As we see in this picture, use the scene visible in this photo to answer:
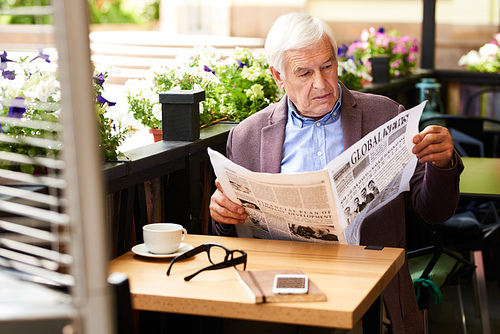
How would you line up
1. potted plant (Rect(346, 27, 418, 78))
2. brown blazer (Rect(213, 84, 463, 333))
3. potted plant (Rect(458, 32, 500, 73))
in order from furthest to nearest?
potted plant (Rect(458, 32, 500, 73)) → potted plant (Rect(346, 27, 418, 78)) → brown blazer (Rect(213, 84, 463, 333))

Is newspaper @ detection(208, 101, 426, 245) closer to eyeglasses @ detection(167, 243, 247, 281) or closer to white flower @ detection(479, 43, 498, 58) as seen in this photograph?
eyeglasses @ detection(167, 243, 247, 281)

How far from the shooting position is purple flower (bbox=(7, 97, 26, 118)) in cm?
187

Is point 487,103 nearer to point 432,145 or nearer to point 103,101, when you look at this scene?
point 432,145

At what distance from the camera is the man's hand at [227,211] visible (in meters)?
2.00

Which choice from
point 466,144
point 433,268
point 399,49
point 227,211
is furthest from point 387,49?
point 227,211

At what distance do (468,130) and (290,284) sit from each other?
10.6 feet

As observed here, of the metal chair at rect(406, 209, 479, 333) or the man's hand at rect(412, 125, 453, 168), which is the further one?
the metal chair at rect(406, 209, 479, 333)

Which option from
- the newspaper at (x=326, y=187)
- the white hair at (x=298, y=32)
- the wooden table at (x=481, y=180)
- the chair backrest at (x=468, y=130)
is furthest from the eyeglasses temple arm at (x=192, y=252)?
the chair backrest at (x=468, y=130)

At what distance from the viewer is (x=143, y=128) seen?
2824 mm

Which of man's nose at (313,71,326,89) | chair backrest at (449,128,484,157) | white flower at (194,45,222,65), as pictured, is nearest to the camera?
man's nose at (313,71,326,89)

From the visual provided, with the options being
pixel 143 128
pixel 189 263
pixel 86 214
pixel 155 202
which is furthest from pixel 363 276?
pixel 143 128

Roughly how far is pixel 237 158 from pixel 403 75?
3972mm

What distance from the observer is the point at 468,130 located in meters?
4.43

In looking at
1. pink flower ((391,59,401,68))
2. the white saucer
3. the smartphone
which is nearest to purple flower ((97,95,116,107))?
the white saucer
